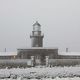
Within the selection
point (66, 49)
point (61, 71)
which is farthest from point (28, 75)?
point (66, 49)

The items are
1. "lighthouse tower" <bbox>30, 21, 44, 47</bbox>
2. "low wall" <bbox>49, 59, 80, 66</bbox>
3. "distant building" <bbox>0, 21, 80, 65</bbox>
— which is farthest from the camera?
"lighthouse tower" <bbox>30, 21, 44, 47</bbox>

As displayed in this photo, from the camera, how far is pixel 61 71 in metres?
13.6

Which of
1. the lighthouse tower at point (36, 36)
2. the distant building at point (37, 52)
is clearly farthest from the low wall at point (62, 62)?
the lighthouse tower at point (36, 36)

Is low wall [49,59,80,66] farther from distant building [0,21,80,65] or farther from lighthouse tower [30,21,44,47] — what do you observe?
lighthouse tower [30,21,44,47]

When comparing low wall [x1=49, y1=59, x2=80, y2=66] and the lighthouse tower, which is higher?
the lighthouse tower

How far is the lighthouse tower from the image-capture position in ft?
117

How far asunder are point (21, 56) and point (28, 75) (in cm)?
2093

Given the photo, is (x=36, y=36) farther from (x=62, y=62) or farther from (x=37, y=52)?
(x=62, y=62)

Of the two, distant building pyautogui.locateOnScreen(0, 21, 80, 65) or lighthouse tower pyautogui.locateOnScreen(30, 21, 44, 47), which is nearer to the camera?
distant building pyautogui.locateOnScreen(0, 21, 80, 65)

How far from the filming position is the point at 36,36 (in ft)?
118

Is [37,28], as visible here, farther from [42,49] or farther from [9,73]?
[9,73]

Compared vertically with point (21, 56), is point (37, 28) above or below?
above

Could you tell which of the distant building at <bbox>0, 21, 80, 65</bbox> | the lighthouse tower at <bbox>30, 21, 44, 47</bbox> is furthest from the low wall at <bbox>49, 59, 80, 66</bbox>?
the lighthouse tower at <bbox>30, 21, 44, 47</bbox>

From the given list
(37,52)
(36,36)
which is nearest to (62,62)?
(37,52)
